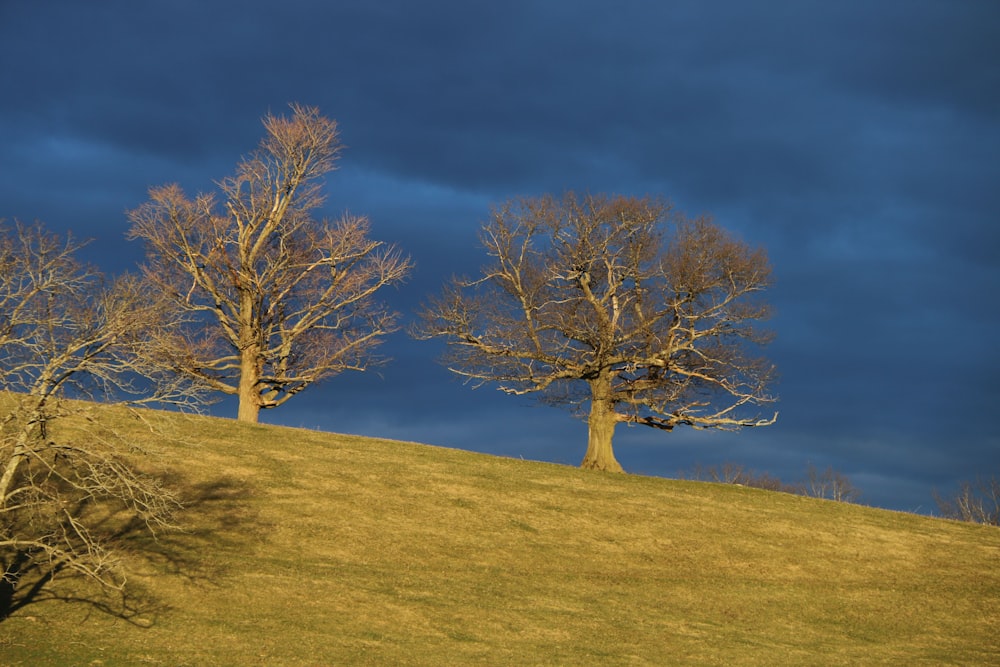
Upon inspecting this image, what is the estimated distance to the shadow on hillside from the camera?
74.6 feet

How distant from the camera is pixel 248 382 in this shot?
45.9 m

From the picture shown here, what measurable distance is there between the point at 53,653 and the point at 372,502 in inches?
535

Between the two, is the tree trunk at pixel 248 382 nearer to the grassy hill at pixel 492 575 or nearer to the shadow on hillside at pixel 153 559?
the grassy hill at pixel 492 575

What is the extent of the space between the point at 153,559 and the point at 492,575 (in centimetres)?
887

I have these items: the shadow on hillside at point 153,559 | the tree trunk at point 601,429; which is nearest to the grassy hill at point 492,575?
the shadow on hillside at point 153,559

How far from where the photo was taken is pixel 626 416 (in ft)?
154

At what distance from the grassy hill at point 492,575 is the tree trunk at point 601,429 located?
142 inches

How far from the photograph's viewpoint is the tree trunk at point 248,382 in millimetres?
45719

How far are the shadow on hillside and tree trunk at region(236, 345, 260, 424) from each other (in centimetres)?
1447

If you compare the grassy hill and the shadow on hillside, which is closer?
the grassy hill

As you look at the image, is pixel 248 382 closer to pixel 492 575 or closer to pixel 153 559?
pixel 153 559

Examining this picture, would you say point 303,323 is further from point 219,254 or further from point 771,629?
point 771,629

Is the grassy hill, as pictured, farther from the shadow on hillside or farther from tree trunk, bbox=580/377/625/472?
tree trunk, bbox=580/377/625/472

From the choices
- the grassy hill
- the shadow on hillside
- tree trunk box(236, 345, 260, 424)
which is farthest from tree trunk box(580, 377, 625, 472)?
the shadow on hillside
